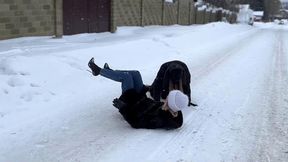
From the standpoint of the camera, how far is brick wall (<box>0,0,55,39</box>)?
13.0m

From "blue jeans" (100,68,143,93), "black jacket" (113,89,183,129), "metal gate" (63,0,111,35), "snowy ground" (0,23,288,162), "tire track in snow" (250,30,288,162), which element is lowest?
"tire track in snow" (250,30,288,162)

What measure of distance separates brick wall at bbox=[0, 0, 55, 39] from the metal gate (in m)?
1.30

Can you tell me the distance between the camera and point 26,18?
1405cm

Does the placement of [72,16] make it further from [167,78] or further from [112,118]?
[167,78]

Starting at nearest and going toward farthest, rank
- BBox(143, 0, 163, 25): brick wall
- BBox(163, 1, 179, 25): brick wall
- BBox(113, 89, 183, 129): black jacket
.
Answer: BBox(113, 89, 183, 129): black jacket < BBox(143, 0, 163, 25): brick wall < BBox(163, 1, 179, 25): brick wall

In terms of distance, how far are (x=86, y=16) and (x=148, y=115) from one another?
13.1 m

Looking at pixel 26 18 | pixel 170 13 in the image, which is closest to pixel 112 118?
pixel 26 18

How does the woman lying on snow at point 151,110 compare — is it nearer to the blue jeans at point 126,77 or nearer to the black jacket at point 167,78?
the blue jeans at point 126,77

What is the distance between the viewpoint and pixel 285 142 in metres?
5.73

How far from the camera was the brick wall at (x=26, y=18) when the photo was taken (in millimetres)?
13000

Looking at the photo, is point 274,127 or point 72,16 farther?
point 72,16

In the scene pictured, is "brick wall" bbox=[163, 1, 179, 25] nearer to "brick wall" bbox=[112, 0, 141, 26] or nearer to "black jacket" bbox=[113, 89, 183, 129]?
"brick wall" bbox=[112, 0, 141, 26]

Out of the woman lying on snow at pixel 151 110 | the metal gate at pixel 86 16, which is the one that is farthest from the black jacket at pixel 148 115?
the metal gate at pixel 86 16

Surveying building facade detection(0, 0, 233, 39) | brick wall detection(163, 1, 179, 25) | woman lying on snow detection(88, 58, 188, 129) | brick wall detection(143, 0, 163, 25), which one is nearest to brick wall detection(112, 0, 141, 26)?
building facade detection(0, 0, 233, 39)
